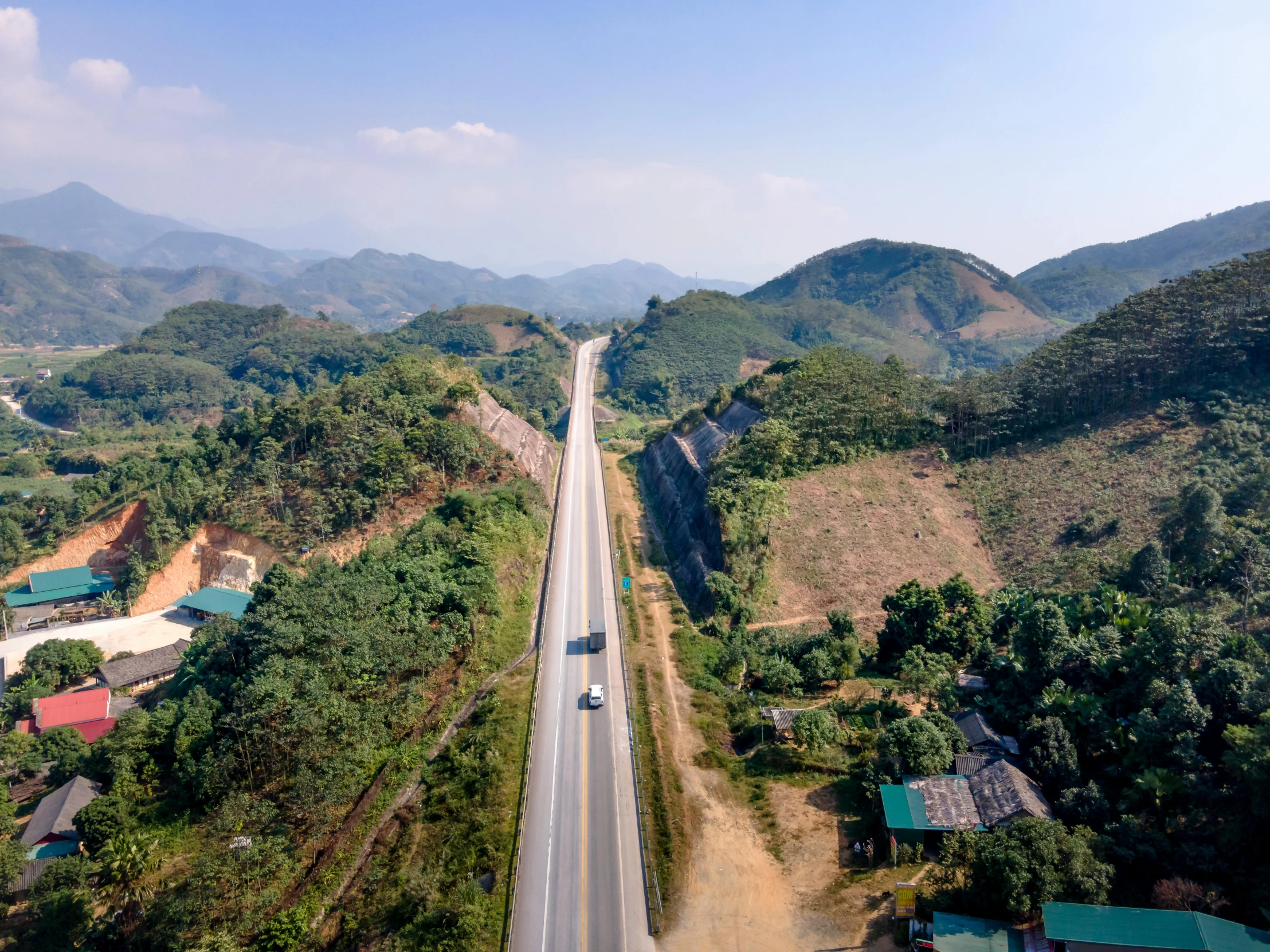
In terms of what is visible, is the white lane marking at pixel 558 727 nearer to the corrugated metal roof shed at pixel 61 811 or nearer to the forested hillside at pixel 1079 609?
the forested hillside at pixel 1079 609

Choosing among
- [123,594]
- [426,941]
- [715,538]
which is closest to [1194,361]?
[715,538]

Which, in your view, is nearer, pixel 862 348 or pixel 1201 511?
pixel 1201 511

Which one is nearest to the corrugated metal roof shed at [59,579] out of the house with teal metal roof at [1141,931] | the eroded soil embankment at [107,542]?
the eroded soil embankment at [107,542]

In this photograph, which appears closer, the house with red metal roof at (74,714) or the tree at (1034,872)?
the tree at (1034,872)

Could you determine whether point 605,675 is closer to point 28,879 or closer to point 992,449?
point 28,879

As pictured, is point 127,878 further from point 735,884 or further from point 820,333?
point 820,333

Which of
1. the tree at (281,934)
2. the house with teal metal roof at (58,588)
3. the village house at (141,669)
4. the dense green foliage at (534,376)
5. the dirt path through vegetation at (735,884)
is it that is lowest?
the dirt path through vegetation at (735,884)
